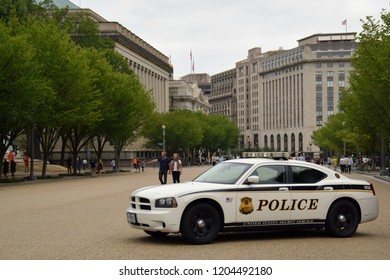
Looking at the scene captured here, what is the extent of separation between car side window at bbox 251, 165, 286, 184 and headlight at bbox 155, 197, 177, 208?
185cm

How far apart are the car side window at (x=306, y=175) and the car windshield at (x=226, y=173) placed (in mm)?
957

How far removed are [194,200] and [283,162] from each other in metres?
2.20

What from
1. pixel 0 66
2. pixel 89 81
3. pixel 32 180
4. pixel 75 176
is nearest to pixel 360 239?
pixel 0 66

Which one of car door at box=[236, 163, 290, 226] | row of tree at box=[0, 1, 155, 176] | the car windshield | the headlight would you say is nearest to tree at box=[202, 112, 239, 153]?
row of tree at box=[0, 1, 155, 176]

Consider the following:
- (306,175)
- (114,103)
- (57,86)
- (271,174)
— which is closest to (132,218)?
(271,174)

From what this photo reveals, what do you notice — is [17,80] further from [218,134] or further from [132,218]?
[218,134]

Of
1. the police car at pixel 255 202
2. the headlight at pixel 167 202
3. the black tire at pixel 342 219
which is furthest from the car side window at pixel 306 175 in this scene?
the headlight at pixel 167 202

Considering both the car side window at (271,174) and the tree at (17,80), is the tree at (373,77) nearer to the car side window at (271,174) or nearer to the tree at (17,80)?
the tree at (17,80)

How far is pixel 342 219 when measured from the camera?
1470 centimetres

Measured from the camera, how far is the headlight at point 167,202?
43.5 feet

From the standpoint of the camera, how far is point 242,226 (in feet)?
45.2

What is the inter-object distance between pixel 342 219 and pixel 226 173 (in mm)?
2461

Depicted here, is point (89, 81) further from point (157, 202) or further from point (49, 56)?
point (157, 202)

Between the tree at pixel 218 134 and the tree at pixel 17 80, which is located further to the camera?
the tree at pixel 218 134
